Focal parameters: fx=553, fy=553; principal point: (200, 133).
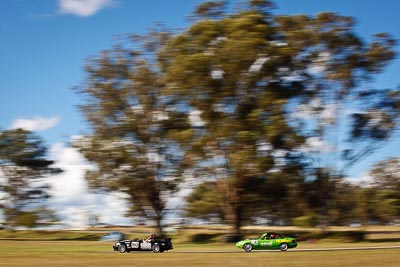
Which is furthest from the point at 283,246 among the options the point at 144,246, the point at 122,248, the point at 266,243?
the point at 122,248

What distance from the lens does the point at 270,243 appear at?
123ft

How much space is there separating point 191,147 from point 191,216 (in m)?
18.1

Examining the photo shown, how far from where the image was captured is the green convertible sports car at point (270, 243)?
37062 mm

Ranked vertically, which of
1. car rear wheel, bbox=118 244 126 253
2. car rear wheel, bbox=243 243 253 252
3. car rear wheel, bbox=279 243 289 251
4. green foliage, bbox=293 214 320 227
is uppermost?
green foliage, bbox=293 214 320 227

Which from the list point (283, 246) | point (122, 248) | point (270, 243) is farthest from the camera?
point (122, 248)

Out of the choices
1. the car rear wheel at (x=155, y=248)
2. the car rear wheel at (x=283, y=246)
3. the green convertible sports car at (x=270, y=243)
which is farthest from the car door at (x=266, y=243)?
the car rear wheel at (x=155, y=248)

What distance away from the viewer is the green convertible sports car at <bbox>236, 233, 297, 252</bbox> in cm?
3706

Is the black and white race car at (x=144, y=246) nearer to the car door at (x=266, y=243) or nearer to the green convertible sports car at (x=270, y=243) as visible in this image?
the green convertible sports car at (x=270, y=243)

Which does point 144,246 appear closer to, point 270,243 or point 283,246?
point 270,243

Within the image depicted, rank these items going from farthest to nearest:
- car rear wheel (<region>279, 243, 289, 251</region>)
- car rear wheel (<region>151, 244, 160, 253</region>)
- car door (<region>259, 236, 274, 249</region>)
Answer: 1. car rear wheel (<region>151, 244, 160, 253</region>)
2. car door (<region>259, 236, 274, 249</region>)
3. car rear wheel (<region>279, 243, 289, 251</region>)

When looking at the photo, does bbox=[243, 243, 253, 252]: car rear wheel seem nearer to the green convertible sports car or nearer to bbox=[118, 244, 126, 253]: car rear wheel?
the green convertible sports car

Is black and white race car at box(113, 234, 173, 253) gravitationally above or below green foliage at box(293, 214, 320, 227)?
below

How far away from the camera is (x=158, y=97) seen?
6003 centimetres

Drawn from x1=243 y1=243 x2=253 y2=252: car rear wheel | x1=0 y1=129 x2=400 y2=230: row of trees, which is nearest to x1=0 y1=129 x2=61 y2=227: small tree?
x1=0 y1=129 x2=400 y2=230: row of trees
